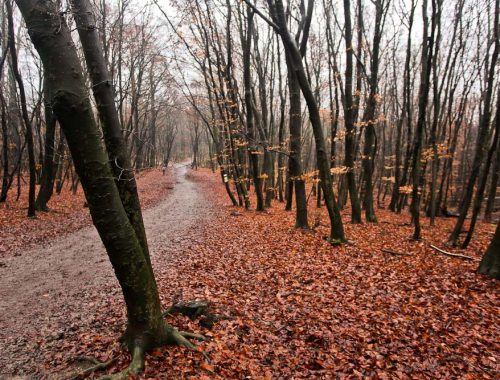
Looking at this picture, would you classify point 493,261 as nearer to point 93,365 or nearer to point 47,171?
point 93,365

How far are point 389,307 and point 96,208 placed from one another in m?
5.37

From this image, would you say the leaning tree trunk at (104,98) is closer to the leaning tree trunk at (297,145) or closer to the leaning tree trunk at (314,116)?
the leaning tree trunk at (314,116)

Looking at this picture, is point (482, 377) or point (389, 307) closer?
point (482, 377)

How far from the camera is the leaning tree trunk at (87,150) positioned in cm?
280

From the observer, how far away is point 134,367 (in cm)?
373

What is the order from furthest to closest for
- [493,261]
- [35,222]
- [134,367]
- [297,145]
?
[35,222] < [297,145] < [493,261] < [134,367]

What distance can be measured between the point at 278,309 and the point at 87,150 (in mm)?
4363

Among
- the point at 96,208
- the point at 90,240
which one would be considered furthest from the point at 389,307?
the point at 90,240

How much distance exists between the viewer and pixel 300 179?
11.7 meters

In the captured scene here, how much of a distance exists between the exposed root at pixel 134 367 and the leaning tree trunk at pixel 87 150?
0.01 meters

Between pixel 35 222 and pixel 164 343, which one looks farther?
pixel 35 222

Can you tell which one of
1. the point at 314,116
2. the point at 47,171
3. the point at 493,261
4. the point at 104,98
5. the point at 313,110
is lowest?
the point at 493,261

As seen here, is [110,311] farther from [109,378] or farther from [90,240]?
[90,240]

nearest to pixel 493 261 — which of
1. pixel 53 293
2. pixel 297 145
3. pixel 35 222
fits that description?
pixel 297 145
